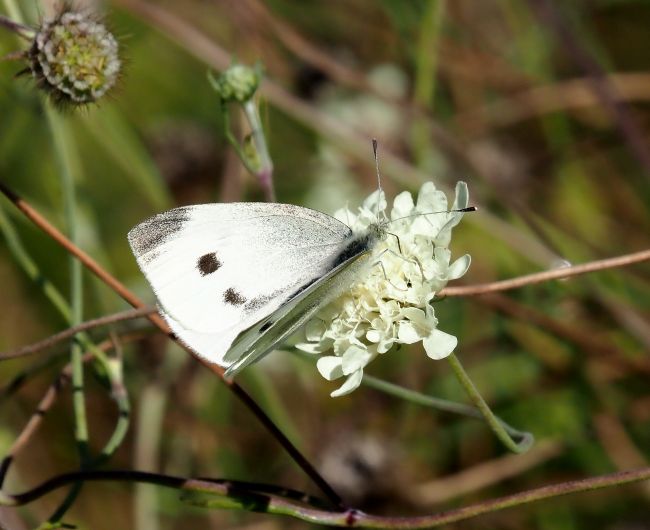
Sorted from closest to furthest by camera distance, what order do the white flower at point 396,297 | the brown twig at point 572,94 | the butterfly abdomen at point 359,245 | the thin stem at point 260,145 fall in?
the white flower at point 396,297 < the butterfly abdomen at point 359,245 < the thin stem at point 260,145 < the brown twig at point 572,94

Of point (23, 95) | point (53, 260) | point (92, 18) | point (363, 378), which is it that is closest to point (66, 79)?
point (92, 18)

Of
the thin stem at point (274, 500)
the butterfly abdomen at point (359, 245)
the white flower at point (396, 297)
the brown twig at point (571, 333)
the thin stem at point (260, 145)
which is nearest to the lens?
the thin stem at point (274, 500)

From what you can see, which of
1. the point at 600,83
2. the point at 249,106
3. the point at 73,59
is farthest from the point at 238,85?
the point at 600,83

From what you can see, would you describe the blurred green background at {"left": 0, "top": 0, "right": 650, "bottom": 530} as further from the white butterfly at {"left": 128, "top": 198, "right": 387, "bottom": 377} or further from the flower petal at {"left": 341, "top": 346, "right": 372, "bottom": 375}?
the flower petal at {"left": 341, "top": 346, "right": 372, "bottom": 375}

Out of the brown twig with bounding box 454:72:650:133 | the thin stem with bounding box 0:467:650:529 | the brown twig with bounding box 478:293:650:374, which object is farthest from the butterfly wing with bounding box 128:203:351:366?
the brown twig with bounding box 454:72:650:133

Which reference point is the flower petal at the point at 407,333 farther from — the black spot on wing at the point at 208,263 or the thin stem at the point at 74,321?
the thin stem at the point at 74,321

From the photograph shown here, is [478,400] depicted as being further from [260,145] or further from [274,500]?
[260,145]

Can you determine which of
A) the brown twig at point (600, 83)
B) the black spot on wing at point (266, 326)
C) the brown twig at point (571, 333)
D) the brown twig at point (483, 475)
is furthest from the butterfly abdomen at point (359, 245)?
the brown twig at point (483, 475)
